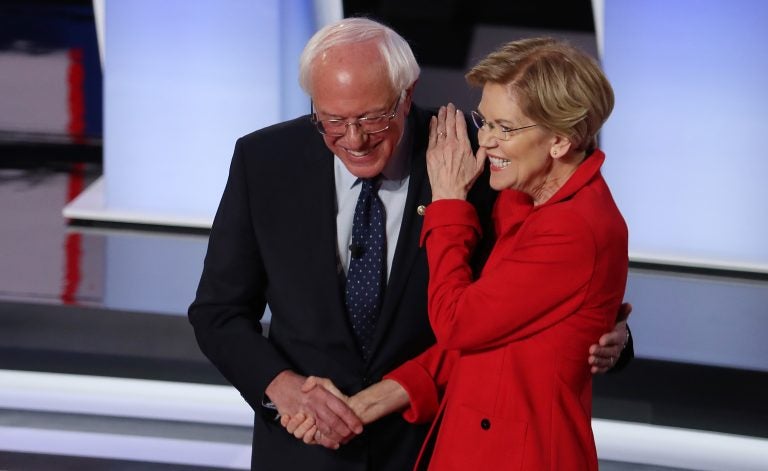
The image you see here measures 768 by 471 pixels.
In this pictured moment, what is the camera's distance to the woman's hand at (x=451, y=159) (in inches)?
64.1

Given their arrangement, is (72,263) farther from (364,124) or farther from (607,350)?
(607,350)

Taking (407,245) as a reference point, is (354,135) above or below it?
above

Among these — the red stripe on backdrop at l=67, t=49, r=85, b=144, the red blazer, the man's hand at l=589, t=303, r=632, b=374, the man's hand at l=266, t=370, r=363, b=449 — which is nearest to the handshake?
the man's hand at l=266, t=370, r=363, b=449

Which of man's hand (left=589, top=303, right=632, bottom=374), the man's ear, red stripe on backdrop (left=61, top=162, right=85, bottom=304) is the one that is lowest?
red stripe on backdrop (left=61, top=162, right=85, bottom=304)

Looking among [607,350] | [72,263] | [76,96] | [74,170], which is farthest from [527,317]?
[76,96]

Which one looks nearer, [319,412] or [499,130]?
[499,130]

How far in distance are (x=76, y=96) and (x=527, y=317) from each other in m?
6.56

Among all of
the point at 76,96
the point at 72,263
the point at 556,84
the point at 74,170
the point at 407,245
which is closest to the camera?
the point at 556,84

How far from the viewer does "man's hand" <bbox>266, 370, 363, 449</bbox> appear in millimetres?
1640

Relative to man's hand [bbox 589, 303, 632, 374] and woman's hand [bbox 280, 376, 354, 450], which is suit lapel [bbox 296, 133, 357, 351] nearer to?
woman's hand [bbox 280, 376, 354, 450]

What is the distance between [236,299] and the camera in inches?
68.5

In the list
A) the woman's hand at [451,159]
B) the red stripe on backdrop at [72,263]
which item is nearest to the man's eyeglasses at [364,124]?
the woman's hand at [451,159]

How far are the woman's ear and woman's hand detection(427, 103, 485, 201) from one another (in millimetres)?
134

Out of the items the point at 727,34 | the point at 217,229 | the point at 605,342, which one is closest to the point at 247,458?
the point at 217,229
